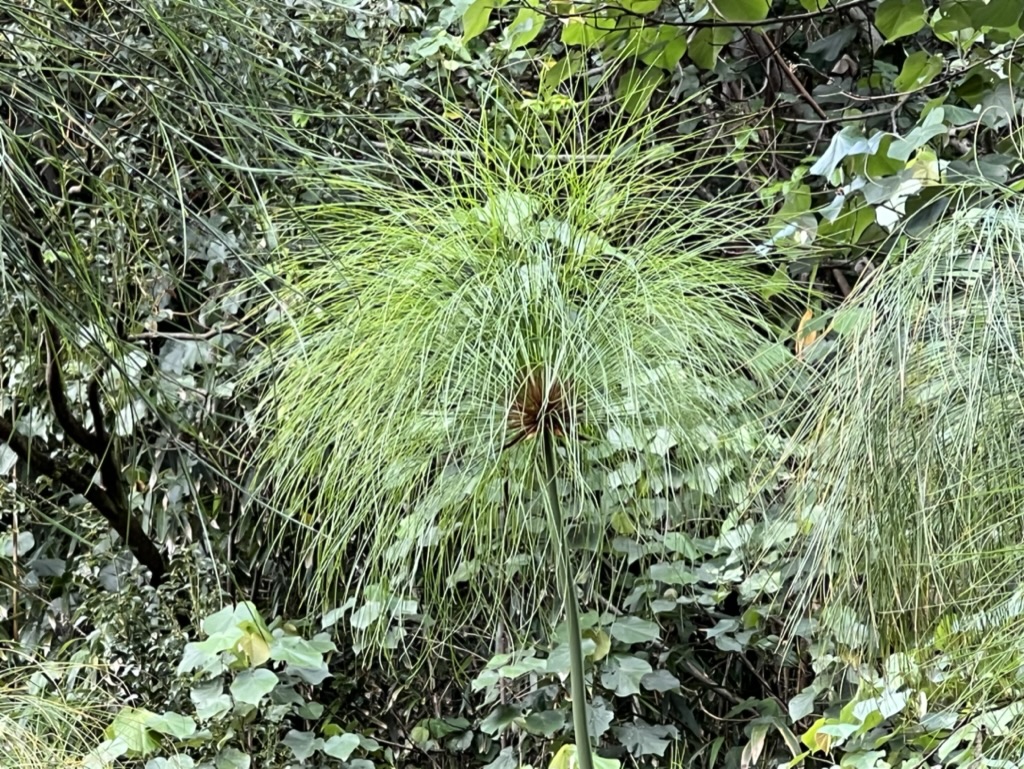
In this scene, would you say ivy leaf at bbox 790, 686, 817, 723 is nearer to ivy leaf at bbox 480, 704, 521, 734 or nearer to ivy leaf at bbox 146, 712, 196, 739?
ivy leaf at bbox 480, 704, 521, 734

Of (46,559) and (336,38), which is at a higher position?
(336,38)

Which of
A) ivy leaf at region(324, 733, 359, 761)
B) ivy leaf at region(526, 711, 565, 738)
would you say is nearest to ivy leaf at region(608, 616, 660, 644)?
ivy leaf at region(526, 711, 565, 738)

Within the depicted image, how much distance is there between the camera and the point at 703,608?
127cm

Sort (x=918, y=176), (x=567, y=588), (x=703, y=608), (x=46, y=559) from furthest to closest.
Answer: (x=46, y=559)
(x=703, y=608)
(x=918, y=176)
(x=567, y=588)

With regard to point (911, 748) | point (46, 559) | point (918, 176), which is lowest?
point (911, 748)

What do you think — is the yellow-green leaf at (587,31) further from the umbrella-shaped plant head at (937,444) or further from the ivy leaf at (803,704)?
the ivy leaf at (803,704)

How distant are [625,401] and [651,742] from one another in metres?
0.64

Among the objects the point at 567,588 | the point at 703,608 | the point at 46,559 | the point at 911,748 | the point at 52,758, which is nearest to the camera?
the point at 567,588

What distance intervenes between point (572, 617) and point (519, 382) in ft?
0.43

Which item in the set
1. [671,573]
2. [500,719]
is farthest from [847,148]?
[500,719]

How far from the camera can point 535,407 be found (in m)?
0.66

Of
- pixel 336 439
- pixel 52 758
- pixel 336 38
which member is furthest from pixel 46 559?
pixel 336 439

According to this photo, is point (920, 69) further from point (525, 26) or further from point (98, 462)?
point (98, 462)

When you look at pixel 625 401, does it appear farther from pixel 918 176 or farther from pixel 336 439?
pixel 918 176
